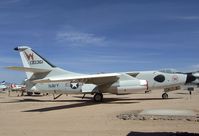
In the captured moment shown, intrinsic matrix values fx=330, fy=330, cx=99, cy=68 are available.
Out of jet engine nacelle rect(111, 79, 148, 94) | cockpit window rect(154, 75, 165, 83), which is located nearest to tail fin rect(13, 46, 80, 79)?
jet engine nacelle rect(111, 79, 148, 94)

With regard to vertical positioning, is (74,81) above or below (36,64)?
below

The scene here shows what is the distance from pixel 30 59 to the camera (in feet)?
99.3

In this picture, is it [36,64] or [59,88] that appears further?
[59,88]

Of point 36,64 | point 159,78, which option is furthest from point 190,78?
point 36,64

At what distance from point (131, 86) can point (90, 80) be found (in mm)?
3644

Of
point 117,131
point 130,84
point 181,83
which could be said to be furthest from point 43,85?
point 117,131

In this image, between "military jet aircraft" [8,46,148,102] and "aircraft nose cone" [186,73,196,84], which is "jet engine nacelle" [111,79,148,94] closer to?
"military jet aircraft" [8,46,148,102]

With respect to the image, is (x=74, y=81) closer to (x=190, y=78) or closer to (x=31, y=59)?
(x=31, y=59)

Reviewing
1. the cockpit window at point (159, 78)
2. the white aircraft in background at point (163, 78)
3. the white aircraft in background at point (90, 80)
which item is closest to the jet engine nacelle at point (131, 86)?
the white aircraft in background at point (90, 80)

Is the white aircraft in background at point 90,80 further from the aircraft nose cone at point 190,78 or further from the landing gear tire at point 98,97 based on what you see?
the aircraft nose cone at point 190,78

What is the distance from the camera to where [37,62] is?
99.4ft

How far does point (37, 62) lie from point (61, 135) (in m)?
19.9

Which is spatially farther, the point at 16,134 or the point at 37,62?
the point at 37,62

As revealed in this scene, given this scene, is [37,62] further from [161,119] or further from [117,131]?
[117,131]
